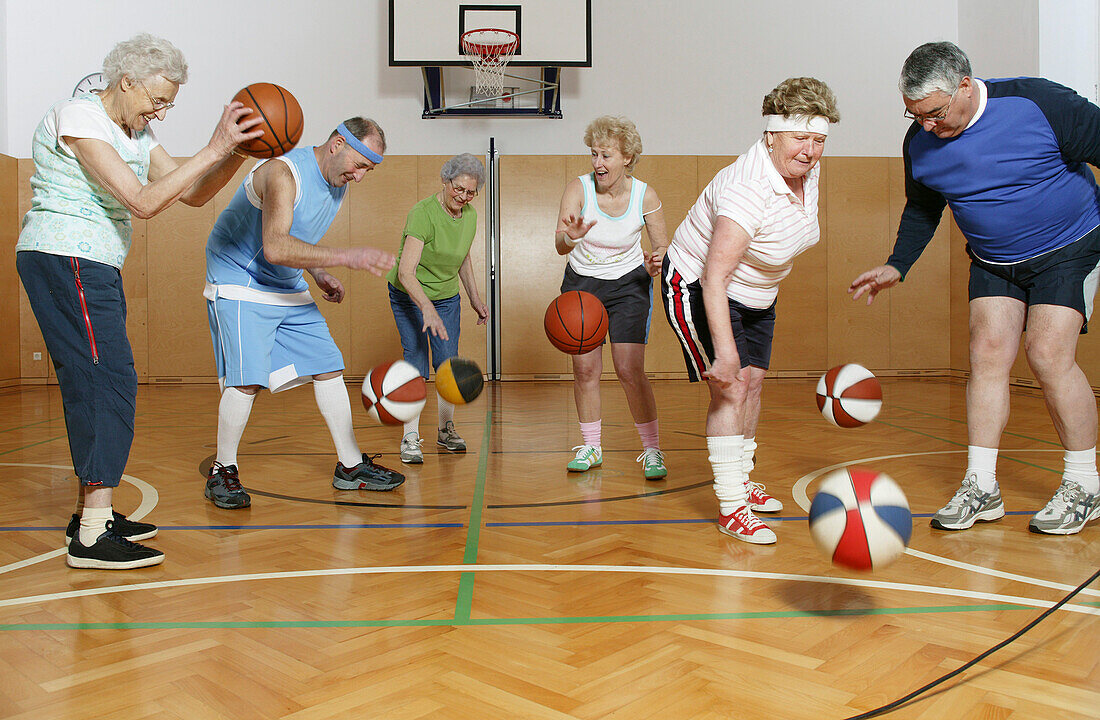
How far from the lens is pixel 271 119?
291cm

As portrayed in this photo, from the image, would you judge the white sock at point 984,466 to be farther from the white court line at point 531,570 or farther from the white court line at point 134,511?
the white court line at point 134,511

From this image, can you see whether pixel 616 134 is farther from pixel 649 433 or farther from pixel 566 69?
pixel 566 69

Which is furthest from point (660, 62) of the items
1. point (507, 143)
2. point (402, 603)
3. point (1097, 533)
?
point (402, 603)

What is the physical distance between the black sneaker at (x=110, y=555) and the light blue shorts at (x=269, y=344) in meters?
0.97

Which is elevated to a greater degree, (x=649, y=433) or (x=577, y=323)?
(x=577, y=323)

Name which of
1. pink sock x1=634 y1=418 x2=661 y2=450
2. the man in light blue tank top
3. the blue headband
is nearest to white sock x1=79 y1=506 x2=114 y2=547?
the man in light blue tank top

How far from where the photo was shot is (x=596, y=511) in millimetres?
3504

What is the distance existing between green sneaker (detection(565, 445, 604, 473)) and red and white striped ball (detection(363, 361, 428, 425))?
3.54 feet

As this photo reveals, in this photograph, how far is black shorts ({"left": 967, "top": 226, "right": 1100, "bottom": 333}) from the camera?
9.77 ft

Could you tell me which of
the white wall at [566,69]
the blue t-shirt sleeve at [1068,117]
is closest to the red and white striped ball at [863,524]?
the blue t-shirt sleeve at [1068,117]

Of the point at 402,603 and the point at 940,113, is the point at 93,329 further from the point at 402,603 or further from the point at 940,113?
the point at 940,113

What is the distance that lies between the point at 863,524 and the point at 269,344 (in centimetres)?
257

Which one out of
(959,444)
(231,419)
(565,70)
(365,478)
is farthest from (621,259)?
(565,70)

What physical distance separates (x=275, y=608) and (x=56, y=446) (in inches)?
152
